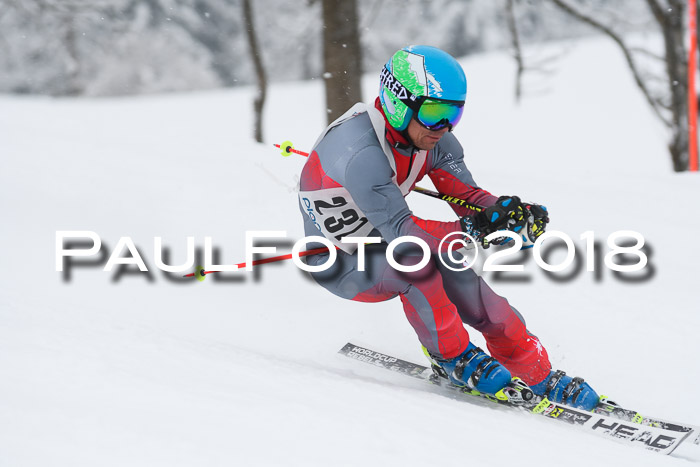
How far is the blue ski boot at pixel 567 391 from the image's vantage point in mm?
3139

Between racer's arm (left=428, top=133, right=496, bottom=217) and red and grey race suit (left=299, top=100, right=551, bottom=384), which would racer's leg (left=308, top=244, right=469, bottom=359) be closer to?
red and grey race suit (left=299, top=100, right=551, bottom=384)

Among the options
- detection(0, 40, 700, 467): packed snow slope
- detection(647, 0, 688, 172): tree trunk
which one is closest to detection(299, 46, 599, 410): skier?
detection(0, 40, 700, 467): packed snow slope

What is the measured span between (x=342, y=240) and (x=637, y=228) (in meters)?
2.92

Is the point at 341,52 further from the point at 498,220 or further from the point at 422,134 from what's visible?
the point at 498,220

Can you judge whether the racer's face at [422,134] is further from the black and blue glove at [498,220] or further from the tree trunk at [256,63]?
the tree trunk at [256,63]

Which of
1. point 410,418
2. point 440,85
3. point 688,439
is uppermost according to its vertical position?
point 440,85

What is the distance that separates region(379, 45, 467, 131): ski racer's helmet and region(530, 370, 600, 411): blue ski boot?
1.32 meters

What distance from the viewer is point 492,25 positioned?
26.2m

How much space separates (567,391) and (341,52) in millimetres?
4470

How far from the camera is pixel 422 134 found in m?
3.05

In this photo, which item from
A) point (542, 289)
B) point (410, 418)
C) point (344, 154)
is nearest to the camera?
point (410, 418)

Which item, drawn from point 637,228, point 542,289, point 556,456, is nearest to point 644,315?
point 542,289

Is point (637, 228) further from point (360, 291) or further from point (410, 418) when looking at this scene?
point (410, 418)

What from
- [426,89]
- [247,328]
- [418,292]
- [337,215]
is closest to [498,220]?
[418,292]
